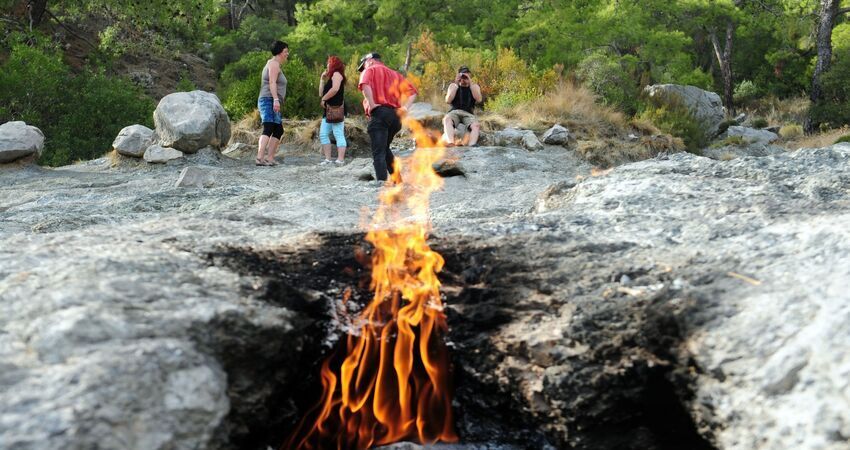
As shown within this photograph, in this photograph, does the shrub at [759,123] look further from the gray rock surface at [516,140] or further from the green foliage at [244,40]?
the green foliage at [244,40]

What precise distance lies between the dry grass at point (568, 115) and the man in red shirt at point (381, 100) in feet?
17.8

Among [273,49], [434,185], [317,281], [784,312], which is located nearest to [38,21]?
[273,49]

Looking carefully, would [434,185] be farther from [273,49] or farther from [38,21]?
[38,21]

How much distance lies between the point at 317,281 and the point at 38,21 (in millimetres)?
19849

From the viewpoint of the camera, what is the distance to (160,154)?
11.1 metres

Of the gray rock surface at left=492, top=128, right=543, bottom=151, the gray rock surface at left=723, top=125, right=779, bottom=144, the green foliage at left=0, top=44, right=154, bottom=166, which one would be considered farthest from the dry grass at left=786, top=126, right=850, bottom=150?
the green foliage at left=0, top=44, right=154, bottom=166

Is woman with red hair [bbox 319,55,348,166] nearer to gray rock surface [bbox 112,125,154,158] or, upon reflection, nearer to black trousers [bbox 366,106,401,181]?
black trousers [bbox 366,106,401,181]

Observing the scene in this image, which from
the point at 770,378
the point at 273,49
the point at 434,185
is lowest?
the point at 434,185

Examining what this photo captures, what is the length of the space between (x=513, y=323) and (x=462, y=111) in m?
8.36

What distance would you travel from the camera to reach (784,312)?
281 cm

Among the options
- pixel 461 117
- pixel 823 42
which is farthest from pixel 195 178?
pixel 823 42

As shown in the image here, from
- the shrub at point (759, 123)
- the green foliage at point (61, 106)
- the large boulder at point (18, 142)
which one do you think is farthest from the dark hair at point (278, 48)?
the shrub at point (759, 123)

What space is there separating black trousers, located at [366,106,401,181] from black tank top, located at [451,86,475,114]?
343cm

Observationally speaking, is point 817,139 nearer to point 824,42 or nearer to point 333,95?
point 824,42
